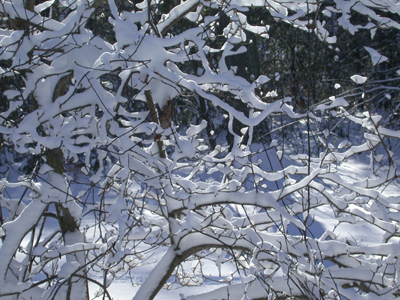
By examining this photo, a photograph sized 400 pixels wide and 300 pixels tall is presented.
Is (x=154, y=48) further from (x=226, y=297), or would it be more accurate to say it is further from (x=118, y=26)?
(x=226, y=297)

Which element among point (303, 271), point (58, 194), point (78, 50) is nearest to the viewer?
point (78, 50)

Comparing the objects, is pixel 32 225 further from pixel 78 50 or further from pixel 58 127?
pixel 78 50

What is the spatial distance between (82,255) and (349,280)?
166cm

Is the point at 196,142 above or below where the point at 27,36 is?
below

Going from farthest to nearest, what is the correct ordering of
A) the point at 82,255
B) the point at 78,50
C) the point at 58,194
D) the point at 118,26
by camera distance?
the point at 82,255
the point at 58,194
the point at 78,50
the point at 118,26

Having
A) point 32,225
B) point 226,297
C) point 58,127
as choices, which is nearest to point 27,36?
point 58,127

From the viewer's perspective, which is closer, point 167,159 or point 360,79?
point 360,79

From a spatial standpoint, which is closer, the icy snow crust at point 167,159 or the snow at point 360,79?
the icy snow crust at point 167,159

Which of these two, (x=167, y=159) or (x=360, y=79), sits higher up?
(x=167, y=159)

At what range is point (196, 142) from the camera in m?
1.98

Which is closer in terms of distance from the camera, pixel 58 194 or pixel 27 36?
pixel 27 36

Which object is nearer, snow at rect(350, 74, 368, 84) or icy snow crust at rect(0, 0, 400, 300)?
icy snow crust at rect(0, 0, 400, 300)

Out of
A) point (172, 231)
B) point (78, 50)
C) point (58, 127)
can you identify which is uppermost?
point (78, 50)

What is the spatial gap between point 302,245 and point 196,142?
867 mm
